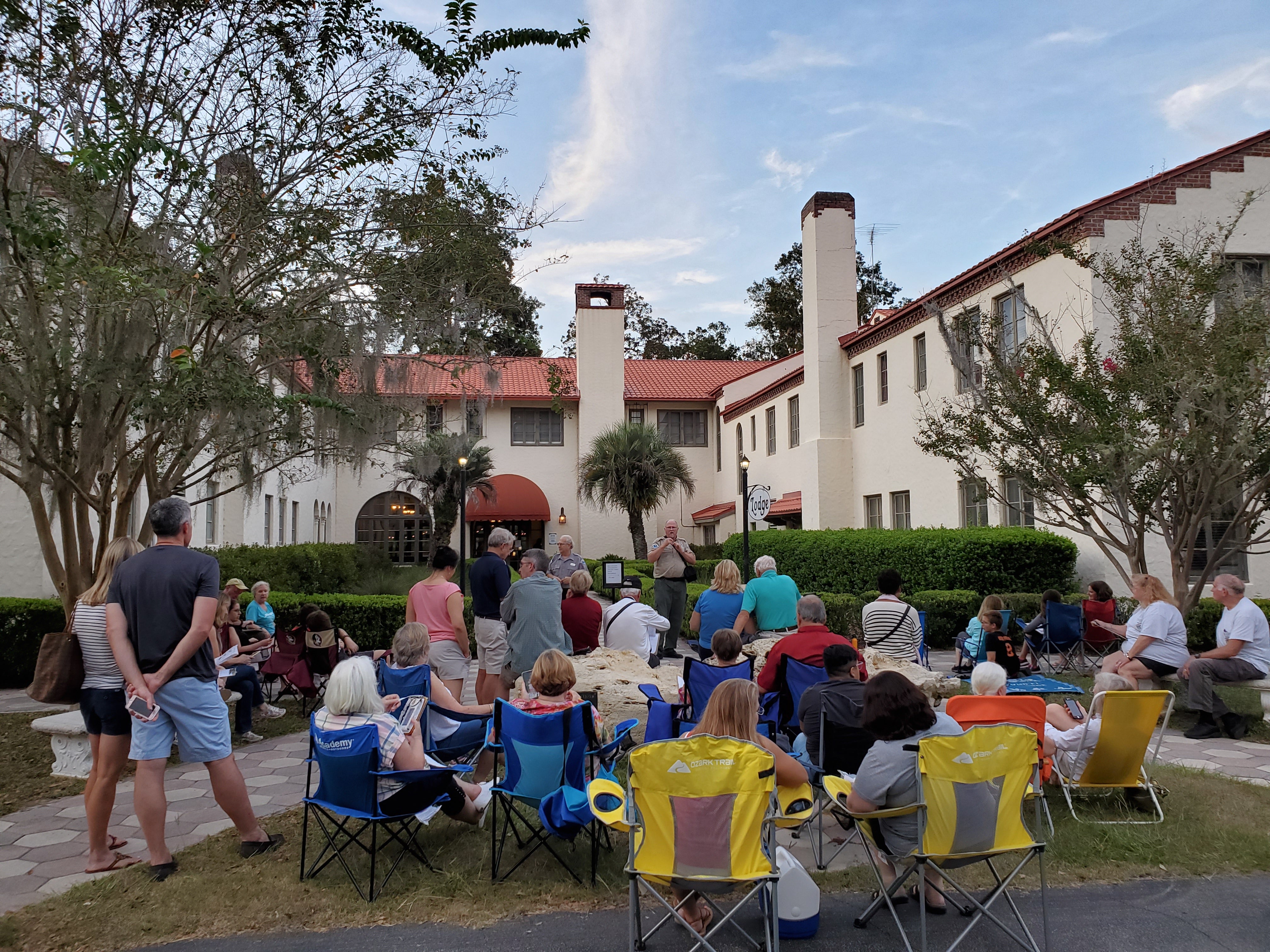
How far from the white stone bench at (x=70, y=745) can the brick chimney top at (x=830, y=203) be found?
19032 mm

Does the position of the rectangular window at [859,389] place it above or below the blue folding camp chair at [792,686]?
above

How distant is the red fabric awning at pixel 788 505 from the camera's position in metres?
23.0

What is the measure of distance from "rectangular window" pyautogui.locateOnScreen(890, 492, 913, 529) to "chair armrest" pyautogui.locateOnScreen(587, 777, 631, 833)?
605 inches

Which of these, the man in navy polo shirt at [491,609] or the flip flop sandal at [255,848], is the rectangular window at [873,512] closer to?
the man in navy polo shirt at [491,609]

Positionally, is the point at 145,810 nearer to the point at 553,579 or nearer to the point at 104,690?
the point at 104,690

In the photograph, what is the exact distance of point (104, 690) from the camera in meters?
4.57

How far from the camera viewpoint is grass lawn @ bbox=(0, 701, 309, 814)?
5.85 m

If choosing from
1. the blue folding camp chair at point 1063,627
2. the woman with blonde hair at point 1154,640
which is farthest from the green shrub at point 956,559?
the woman with blonde hair at point 1154,640

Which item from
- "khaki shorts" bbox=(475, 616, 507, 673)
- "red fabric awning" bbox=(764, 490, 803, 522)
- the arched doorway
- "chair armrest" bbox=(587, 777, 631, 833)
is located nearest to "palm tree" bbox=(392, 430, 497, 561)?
the arched doorway

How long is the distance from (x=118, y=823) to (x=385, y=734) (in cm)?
227

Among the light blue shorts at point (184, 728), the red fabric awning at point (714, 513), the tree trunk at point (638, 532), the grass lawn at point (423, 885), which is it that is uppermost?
the red fabric awning at point (714, 513)

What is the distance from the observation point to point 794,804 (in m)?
4.08

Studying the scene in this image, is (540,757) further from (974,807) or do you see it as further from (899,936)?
(974,807)

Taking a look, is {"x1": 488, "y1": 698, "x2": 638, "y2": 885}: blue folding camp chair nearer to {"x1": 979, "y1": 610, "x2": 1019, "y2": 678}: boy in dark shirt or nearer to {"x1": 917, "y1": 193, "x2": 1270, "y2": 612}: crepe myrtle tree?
{"x1": 979, "y1": 610, "x2": 1019, "y2": 678}: boy in dark shirt
